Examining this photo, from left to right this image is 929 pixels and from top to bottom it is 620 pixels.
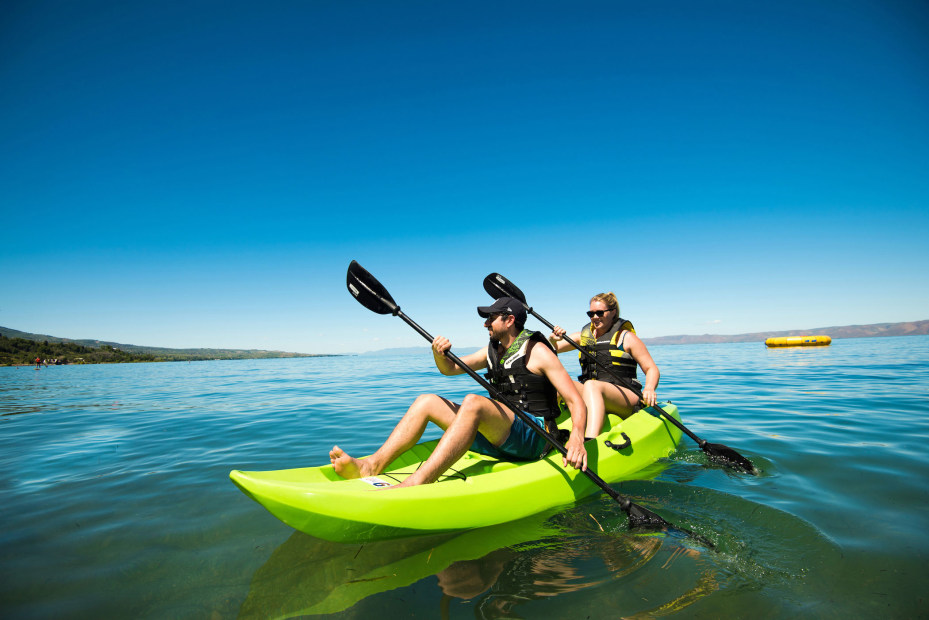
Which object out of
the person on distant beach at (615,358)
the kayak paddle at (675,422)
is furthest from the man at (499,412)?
the kayak paddle at (675,422)

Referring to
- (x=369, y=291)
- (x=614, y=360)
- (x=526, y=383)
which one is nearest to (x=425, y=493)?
(x=526, y=383)

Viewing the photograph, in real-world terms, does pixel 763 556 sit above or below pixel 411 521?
below

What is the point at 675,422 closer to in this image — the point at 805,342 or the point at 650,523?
the point at 650,523

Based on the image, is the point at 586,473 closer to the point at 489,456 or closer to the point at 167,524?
the point at 489,456

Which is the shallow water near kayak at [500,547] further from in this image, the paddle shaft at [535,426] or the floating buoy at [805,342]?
the floating buoy at [805,342]

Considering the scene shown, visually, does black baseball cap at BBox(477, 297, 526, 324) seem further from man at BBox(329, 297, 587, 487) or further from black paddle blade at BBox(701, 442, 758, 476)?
black paddle blade at BBox(701, 442, 758, 476)

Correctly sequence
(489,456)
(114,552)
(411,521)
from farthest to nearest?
(489,456) < (114,552) < (411,521)

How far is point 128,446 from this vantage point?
618 cm

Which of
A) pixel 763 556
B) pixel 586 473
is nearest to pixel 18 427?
pixel 586 473

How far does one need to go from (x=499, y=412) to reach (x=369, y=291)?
222 centimetres

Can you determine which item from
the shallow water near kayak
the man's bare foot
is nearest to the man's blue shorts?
the shallow water near kayak

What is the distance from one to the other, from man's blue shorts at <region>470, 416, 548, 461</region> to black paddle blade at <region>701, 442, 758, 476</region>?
226cm

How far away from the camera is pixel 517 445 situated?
3.81 metres

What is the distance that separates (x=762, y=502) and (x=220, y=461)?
5885 millimetres
